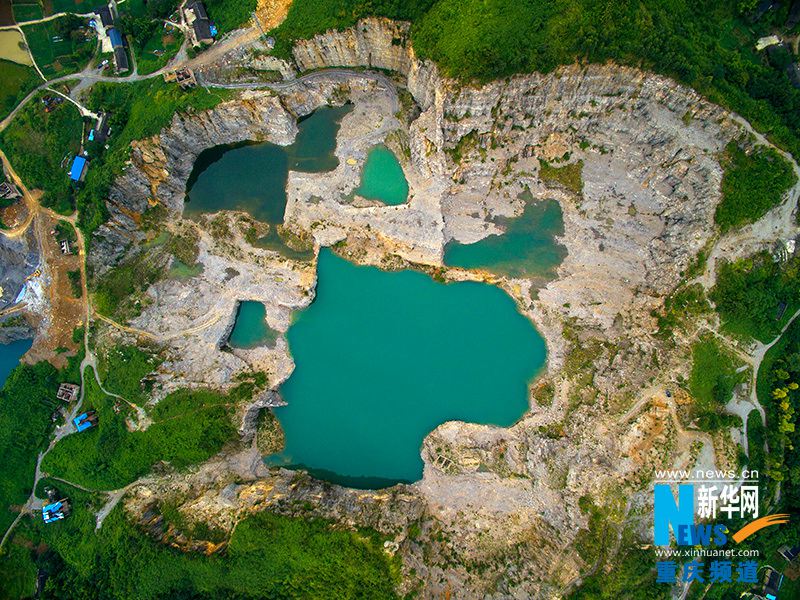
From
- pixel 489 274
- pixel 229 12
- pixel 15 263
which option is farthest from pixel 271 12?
pixel 15 263

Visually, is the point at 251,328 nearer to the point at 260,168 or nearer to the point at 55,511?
the point at 260,168

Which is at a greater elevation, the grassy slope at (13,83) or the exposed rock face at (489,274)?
the grassy slope at (13,83)

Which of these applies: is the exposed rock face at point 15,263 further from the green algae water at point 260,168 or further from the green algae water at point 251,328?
the green algae water at point 251,328

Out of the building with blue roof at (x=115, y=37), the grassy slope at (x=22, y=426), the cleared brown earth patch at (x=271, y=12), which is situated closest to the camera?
the grassy slope at (x=22, y=426)

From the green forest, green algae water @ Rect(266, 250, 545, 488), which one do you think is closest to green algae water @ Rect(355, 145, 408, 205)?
green algae water @ Rect(266, 250, 545, 488)

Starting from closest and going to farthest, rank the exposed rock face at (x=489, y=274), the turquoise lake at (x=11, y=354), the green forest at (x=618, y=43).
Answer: the green forest at (x=618, y=43) < the exposed rock face at (x=489, y=274) < the turquoise lake at (x=11, y=354)

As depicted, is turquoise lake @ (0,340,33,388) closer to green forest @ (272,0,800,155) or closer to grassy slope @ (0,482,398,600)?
grassy slope @ (0,482,398,600)

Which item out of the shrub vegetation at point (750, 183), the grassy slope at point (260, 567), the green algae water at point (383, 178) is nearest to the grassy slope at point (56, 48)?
the green algae water at point (383, 178)
